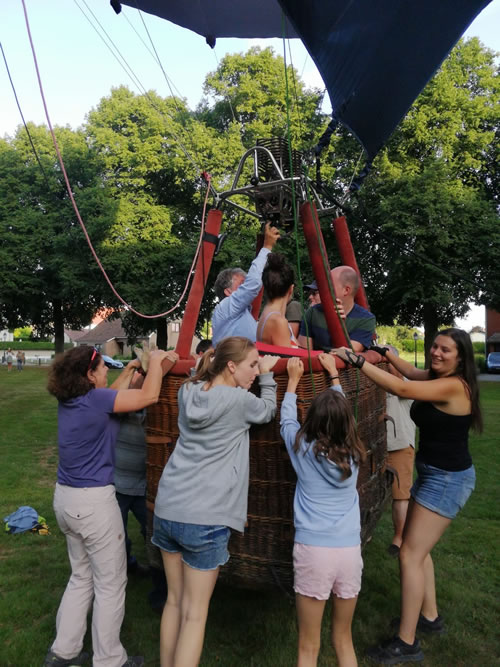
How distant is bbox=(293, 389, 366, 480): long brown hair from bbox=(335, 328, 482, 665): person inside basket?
76 cm

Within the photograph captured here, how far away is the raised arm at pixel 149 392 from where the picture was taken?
8.86ft

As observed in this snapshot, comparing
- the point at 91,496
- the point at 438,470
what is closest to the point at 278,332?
the point at 438,470

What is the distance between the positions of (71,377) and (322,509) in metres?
1.36

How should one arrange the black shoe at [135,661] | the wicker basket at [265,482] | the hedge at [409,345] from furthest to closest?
1. the hedge at [409,345]
2. the black shoe at [135,661]
3. the wicker basket at [265,482]

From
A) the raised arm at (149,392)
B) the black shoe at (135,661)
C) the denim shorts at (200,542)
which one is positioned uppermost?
the raised arm at (149,392)

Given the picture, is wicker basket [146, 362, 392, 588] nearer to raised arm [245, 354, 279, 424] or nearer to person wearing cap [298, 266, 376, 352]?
raised arm [245, 354, 279, 424]

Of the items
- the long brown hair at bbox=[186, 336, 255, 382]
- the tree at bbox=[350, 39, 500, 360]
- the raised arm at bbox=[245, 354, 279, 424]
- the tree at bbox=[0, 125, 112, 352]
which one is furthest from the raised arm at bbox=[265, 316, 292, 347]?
the tree at bbox=[0, 125, 112, 352]

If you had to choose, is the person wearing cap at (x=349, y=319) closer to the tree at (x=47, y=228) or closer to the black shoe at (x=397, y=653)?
the black shoe at (x=397, y=653)

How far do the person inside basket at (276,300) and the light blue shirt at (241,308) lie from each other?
0.08 m

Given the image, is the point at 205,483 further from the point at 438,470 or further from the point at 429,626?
the point at 429,626

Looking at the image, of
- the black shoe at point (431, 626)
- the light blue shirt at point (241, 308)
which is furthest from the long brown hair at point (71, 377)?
the black shoe at point (431, 626)

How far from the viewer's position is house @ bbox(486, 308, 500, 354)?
37844mm

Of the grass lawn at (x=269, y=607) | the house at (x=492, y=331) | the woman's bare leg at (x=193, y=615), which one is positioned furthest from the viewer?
the house at (x=492, y=331)

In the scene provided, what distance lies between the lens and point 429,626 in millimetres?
3322
